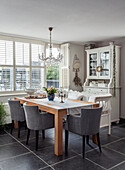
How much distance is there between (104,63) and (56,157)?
11.7 ft

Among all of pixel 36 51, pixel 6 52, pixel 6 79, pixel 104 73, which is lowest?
pixel 6 79

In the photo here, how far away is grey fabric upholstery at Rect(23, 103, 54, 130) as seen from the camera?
3201 millimetres

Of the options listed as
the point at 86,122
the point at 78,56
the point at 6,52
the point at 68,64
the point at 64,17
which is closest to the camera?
the point at 86,122

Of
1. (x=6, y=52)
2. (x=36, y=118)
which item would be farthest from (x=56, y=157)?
(x=6, y=52)

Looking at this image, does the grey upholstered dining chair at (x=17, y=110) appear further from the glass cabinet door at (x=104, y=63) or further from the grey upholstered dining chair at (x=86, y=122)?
the glass cabinet door at (x=104, y=63)

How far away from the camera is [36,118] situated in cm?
322

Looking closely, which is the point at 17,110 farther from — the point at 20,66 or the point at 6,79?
the point at 20,66

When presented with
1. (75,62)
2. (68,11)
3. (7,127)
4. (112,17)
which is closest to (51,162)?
(7,127)

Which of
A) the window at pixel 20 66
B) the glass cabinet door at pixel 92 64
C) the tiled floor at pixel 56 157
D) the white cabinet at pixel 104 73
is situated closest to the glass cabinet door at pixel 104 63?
the white cabinet at pixel 104 73

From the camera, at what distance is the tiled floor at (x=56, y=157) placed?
269cm

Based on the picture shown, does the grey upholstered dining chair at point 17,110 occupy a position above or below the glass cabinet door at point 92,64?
below

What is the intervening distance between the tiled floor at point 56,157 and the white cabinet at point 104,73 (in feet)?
5.40

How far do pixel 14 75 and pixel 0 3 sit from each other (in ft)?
8.73

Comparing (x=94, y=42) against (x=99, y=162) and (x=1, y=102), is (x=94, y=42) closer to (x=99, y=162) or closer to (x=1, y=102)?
(x=1, y=102)
